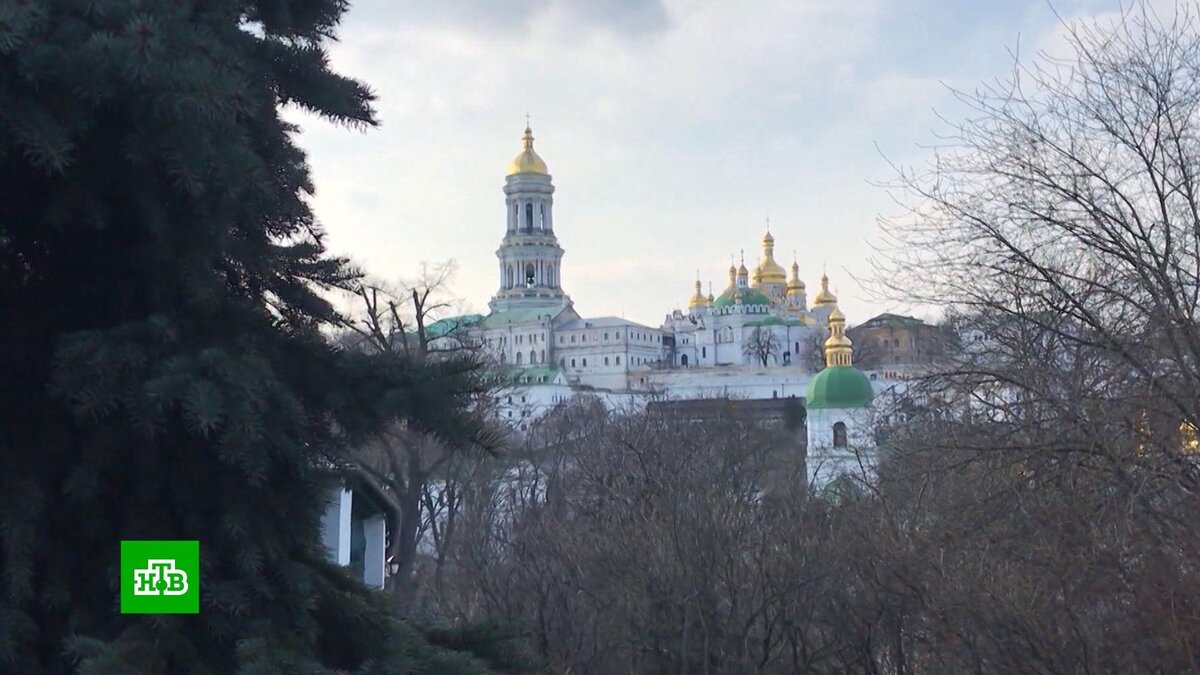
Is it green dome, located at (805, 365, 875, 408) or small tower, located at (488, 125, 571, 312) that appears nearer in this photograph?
green dome, located at (805, 365, 875, 408)

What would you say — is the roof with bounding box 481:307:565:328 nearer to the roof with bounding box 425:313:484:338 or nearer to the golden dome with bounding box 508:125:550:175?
the golden dome with bounding box 508:125:550:175

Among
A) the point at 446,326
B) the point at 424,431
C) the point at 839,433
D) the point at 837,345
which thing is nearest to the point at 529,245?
the point at 837,345

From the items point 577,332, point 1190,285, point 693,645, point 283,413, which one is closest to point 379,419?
point 283,413

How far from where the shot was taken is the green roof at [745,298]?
102 meters

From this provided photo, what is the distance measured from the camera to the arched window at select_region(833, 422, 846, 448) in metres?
36.8

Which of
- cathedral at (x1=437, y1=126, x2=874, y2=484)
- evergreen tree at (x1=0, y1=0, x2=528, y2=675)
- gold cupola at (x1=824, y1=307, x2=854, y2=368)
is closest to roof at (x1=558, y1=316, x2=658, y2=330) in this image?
cathedral at (x1=437, y1=126, x2=874, y2=484)

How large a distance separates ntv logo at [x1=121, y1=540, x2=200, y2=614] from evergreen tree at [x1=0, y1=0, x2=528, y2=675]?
5 centimetres

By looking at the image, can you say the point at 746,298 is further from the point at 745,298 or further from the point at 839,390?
the point at 839,390

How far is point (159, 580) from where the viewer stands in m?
4.44

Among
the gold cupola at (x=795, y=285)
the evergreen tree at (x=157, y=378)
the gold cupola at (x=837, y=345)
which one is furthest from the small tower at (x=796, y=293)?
the evergreen tree at (x=157, y=378)

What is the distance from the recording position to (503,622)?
18.9 ft

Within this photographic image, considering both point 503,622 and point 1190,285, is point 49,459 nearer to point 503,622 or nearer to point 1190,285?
point 503,622

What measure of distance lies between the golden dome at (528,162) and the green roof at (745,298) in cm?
1740

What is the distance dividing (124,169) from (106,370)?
0.72 m
